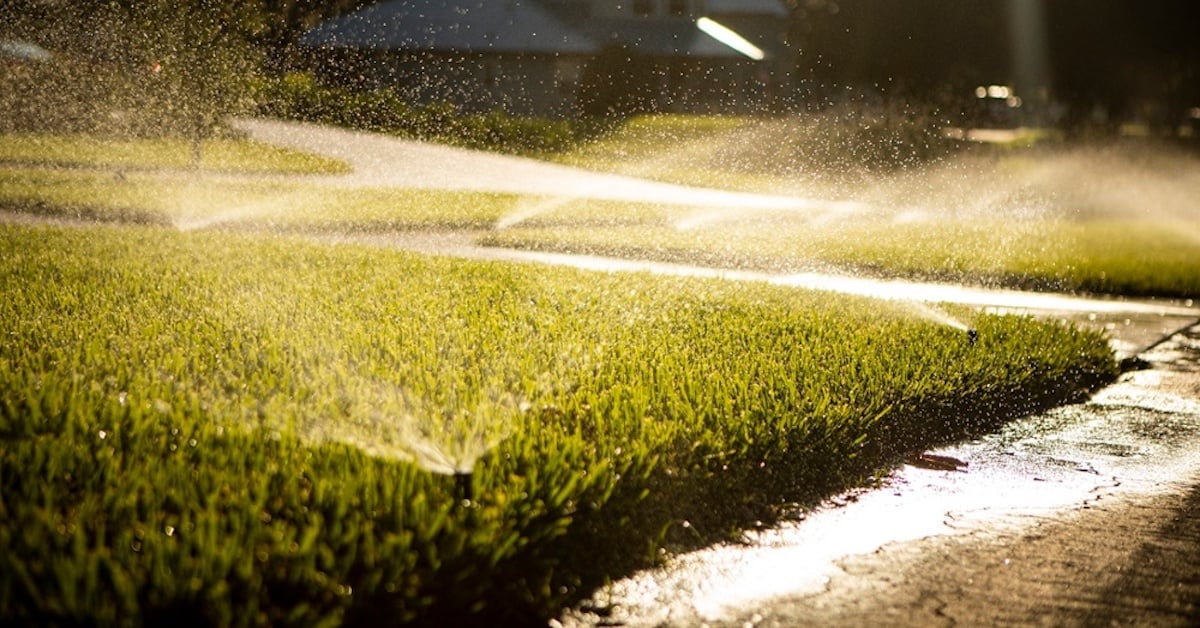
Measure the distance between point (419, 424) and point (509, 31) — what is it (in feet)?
101

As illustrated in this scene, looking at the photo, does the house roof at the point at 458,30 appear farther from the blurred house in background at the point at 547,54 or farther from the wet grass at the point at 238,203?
the wet grass at the point at 238,203

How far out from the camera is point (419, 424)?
4914 mm

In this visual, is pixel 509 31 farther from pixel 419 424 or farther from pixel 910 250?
pixel 419 424

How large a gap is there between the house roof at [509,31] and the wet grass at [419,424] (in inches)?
1005

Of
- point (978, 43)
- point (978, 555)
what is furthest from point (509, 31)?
point (978, 555)

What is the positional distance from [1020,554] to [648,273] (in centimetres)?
658

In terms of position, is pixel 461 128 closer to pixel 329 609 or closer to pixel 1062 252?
pixel 1062 252

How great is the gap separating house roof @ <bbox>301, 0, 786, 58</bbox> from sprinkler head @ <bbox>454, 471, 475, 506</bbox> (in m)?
30.5

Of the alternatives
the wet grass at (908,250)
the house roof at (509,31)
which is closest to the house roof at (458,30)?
the house roof at (509,31)

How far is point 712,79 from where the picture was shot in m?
37.4

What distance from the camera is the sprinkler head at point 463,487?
4.03 meters

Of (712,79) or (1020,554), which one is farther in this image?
(712,79)

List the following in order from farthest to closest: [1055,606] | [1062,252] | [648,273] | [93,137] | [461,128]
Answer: [461,128] < [93,137] < [1062,252] < [648,273] < [1055,606]

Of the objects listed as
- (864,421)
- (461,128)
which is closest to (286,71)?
(461,128)
